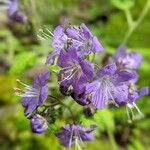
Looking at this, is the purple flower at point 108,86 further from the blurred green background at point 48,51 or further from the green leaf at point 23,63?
the green leaf at point 23,63

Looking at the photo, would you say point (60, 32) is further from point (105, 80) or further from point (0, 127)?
point (0, 127)

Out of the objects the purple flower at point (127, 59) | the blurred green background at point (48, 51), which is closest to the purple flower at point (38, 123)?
the blurred green background at point (48, 51)

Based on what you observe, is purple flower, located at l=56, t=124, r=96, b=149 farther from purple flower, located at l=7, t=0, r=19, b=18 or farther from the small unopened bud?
purple flower, located at l=7, t=0, r=19, b=18

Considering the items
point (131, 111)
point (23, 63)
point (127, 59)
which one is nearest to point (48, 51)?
point (23, 63)

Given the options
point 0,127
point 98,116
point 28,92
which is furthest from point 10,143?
point 28,92

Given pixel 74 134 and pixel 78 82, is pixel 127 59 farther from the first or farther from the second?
pixel 78 82
